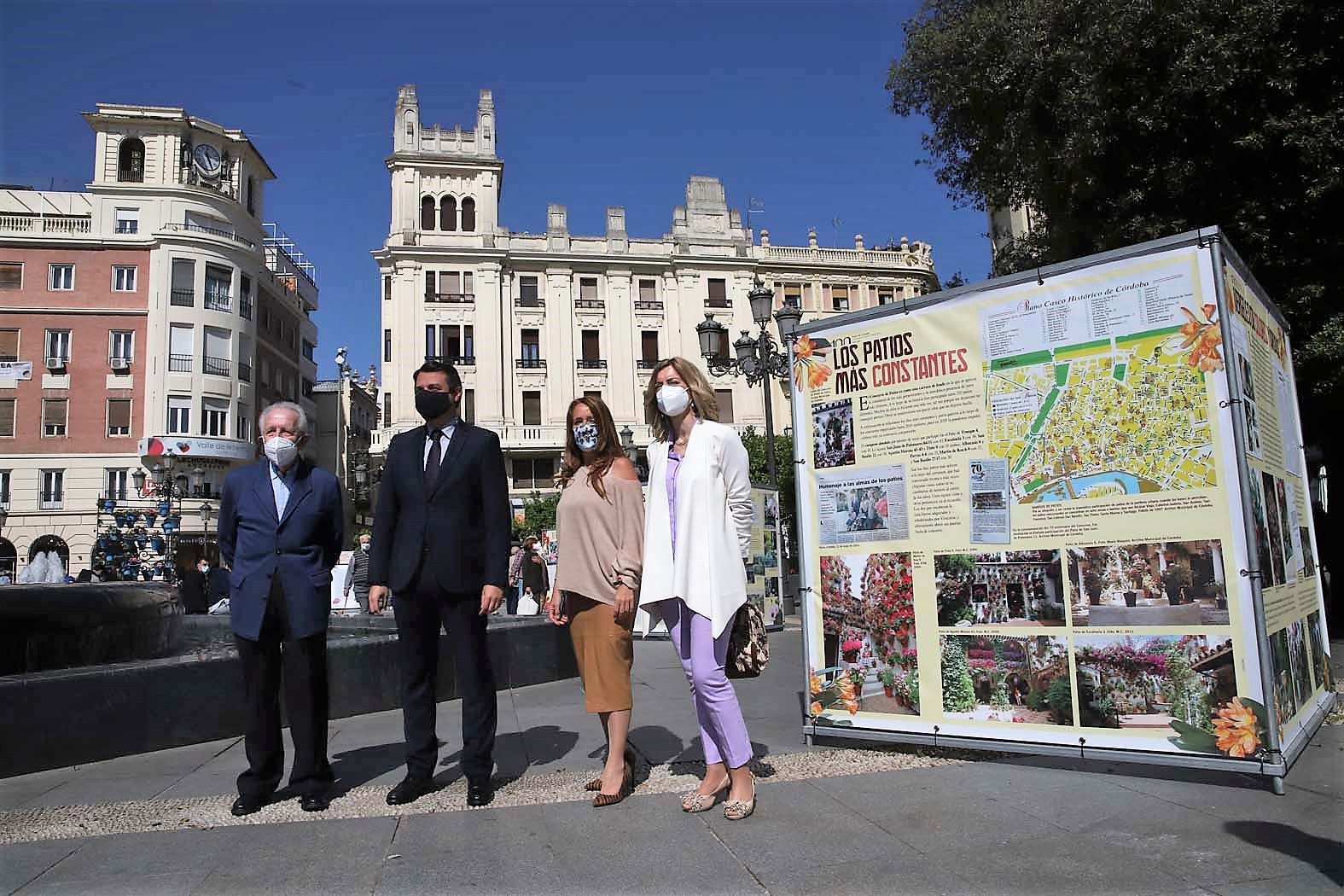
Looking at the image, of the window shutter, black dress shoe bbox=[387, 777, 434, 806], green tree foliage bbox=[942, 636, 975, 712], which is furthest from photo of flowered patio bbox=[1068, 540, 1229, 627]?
the window shutter

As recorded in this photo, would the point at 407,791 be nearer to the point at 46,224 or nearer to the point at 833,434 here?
the point at 833,434

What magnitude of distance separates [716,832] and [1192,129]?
37.2 ft

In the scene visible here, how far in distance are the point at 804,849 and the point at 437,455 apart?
90.8 inches

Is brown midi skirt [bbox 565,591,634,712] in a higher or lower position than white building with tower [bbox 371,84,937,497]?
lower

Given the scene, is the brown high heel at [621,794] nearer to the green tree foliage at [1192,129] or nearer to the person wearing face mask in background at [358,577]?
the green tree foliage at [1192,129]

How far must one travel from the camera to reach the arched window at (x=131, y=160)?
42938 millimetres

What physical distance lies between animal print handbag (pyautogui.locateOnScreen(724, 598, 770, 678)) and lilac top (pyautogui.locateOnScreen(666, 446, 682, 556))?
0.46 m

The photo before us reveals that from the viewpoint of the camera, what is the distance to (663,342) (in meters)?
47.6

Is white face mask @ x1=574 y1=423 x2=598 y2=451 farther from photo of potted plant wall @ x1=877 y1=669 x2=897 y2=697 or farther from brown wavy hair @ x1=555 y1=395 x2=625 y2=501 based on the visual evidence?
photo of potted plant wall @ x1=877 y1=669 x2=897 y2=697

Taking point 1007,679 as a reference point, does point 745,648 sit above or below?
above

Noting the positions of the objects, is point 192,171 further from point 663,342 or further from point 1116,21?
point 1116,21

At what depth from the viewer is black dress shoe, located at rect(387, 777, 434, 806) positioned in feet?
12.7

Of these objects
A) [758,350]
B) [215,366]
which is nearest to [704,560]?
[758,350]

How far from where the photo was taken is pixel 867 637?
4816mm
